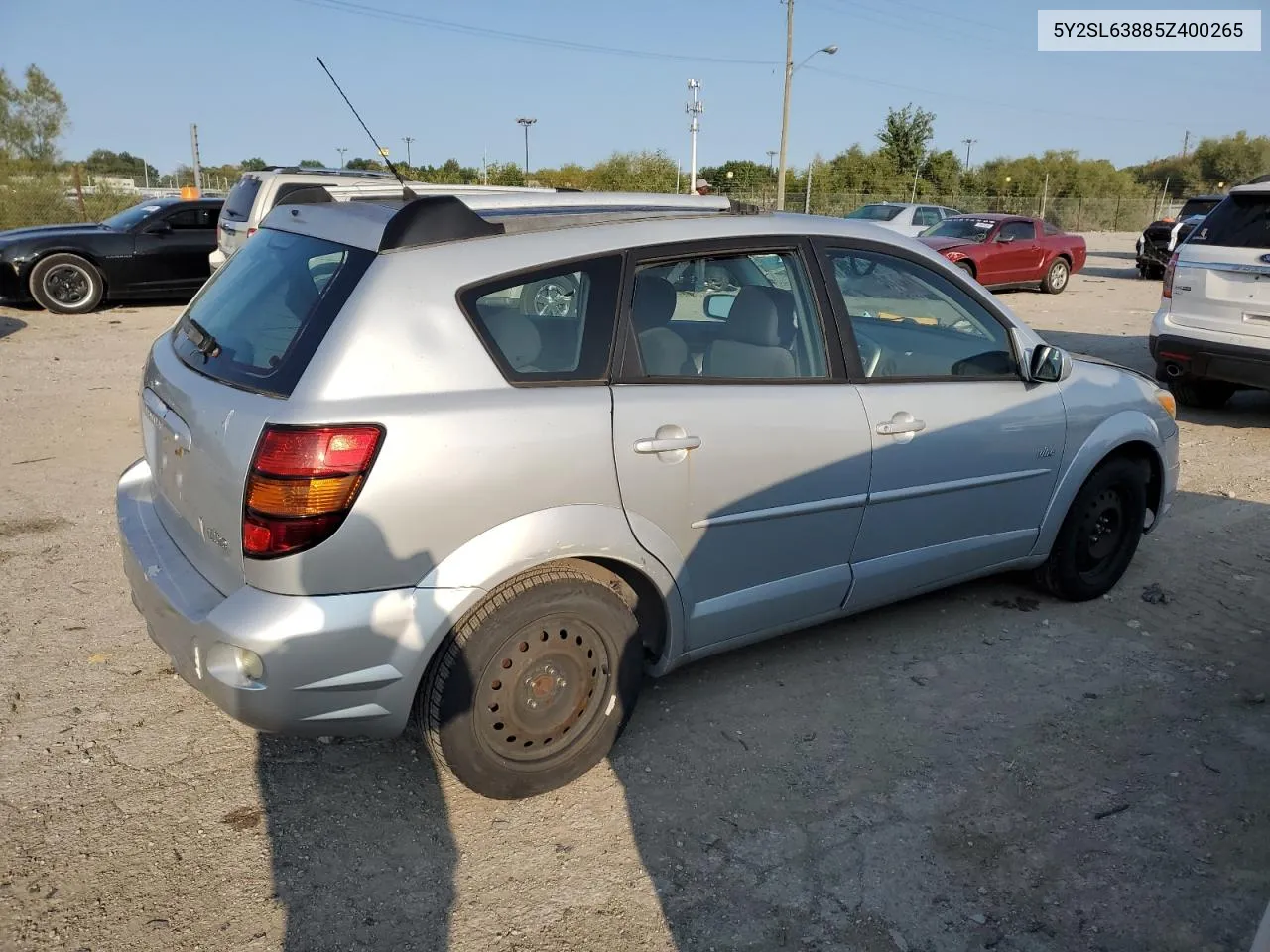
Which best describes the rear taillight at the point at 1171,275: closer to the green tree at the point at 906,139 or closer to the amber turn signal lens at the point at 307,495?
the amber turn signal lens at the point at 307,495

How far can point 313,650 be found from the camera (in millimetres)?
2533

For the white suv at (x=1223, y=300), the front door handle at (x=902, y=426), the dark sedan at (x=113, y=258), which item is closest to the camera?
the front door handle at (x=902, y=426)

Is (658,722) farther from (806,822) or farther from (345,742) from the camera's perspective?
(345,742)

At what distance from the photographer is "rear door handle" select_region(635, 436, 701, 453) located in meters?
2.96

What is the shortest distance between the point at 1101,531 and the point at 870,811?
228 cm

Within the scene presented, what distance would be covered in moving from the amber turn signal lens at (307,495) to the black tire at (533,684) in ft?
1.71

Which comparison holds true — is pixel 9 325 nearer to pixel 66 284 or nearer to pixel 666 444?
pixel 66 284

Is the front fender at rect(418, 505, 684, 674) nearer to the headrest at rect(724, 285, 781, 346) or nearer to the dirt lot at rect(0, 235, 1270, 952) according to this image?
the dirt lot at rect(0, 235, 1270, 952)

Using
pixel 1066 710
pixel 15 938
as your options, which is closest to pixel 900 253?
pixel 1066 710

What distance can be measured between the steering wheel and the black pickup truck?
16710 mm

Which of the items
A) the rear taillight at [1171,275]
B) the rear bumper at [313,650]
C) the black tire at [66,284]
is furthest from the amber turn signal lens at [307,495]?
the black tire at [66,284]

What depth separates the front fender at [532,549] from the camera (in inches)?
105

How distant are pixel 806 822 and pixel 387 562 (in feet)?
4.84

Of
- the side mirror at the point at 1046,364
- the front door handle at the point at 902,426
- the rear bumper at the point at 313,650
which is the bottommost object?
the rear bumper at the point at 313,650
